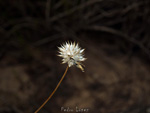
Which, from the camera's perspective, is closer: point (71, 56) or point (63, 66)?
point (71, 56)

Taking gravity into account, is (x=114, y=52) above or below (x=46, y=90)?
above

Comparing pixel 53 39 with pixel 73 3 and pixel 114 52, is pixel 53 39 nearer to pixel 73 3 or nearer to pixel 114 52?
pixel 73 3

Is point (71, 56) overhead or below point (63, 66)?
below

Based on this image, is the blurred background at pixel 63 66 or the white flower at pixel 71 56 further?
the blurred background at pixel 63 66

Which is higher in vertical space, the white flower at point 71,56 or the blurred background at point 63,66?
the blurred background at point 63,66

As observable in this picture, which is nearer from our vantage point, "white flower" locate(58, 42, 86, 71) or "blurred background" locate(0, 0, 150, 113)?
"white flower" locate(58, 42, 86, 71)

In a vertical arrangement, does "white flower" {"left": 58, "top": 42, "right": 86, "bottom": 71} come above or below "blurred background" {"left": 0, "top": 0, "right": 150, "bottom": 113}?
below

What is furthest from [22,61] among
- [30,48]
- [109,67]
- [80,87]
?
[109,67]

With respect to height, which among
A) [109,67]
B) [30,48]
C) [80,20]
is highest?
[80,20]
